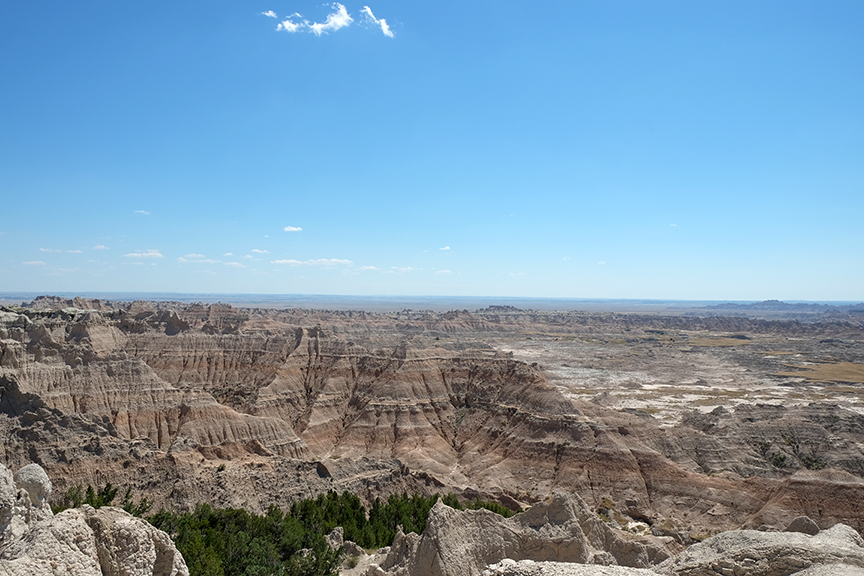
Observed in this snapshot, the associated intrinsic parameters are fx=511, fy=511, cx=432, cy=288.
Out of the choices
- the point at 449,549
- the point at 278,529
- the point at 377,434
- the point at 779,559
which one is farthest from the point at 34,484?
the point at 377,434

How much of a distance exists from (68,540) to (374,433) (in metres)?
54.3

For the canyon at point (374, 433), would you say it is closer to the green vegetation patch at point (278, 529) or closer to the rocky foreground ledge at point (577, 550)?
the green vegetation patch at point (278, 529)

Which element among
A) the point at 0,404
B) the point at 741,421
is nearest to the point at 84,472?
the point at 0,404

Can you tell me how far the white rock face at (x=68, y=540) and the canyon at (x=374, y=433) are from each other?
27612 millimetres

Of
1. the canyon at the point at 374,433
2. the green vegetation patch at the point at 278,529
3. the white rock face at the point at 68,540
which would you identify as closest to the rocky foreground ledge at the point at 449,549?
the white rock face at the point at 68,540

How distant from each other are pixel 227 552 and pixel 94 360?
39038 mm

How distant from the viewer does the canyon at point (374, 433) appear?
41.6 metres

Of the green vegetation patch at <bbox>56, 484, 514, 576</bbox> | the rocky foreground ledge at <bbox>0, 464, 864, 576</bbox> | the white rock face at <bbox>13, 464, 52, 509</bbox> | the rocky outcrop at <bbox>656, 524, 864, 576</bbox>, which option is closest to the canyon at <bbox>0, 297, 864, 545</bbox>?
the green vegetation patch at <bbox>56, 484, 514, 576</bbox>

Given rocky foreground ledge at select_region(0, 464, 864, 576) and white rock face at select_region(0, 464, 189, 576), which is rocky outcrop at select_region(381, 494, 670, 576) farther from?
white rock face at select_region(0, 464, 189, 576)

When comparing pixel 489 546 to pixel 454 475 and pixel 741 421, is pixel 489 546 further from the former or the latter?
pixel 741 421

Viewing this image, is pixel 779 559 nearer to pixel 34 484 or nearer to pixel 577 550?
pixel 577 550

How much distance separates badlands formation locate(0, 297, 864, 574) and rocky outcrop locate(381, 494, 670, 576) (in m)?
1.71

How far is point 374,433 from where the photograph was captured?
66.3 meters

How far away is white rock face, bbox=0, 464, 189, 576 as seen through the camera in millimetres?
12484
